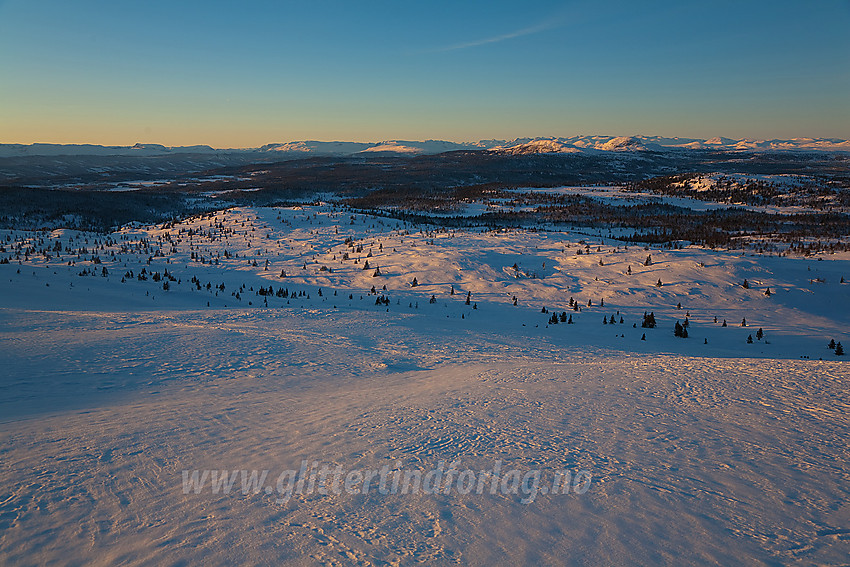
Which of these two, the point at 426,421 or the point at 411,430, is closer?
the point at 411,430

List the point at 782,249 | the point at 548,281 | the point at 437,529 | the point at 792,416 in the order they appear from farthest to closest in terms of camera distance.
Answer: the point at 782,249, the point at 548,281, the point at 792,416, the point at 437,529

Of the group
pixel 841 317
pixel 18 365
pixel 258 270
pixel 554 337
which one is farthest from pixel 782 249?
pixel 18 365

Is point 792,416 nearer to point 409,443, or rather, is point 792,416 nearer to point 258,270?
point 409,443

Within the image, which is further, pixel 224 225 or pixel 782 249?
pixel 224 225
